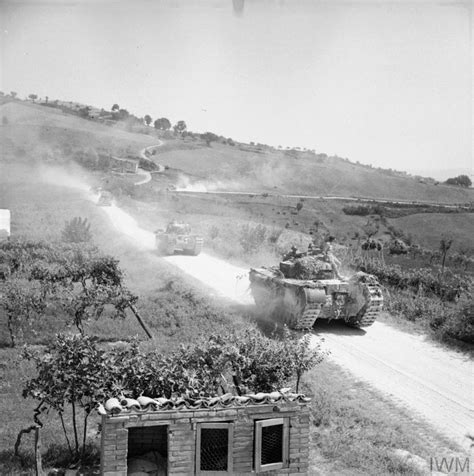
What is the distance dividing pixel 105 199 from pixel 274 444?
34.2 meters

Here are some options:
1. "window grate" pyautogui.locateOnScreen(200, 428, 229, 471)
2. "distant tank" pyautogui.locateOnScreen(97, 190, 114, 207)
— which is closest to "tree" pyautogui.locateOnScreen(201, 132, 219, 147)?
"distant tank" pyautogui.locateOnScreen(97, 190, 114, 207)

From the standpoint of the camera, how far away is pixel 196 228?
1348 inches

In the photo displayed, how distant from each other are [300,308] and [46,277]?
684 cm

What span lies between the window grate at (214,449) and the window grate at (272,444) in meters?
0.51

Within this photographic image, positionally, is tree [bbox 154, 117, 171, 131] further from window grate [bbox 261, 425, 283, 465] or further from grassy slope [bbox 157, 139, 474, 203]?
window grate [bbox 261, 425, 283, 465]

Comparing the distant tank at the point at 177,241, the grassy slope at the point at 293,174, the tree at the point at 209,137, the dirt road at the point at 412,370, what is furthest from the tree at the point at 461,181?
the tree at the point at 209,137

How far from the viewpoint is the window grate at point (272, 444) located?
7387 mm

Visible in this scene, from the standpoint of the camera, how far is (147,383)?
26.2 ft

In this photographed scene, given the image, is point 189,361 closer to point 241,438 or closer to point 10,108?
point 241,438

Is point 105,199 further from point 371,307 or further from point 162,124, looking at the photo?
point 162,124

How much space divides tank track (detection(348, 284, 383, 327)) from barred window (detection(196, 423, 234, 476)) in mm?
8722

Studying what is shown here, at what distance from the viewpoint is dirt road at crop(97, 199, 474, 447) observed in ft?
34.7

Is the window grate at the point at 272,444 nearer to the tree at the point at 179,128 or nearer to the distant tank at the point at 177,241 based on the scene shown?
the distant tank at the point at 177,241

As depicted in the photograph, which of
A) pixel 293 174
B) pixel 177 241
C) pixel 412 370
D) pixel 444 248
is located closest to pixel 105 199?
pixel 177 241
